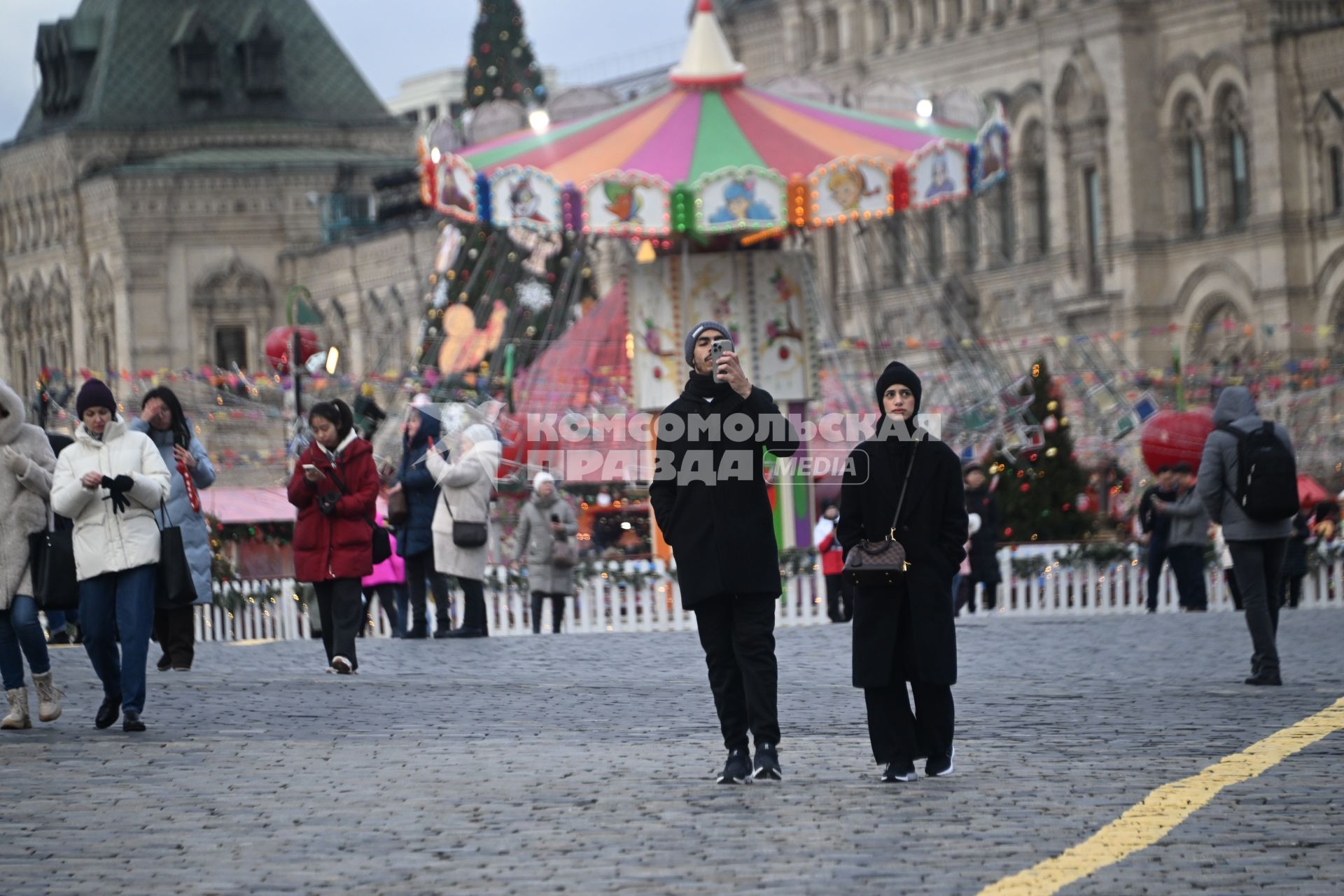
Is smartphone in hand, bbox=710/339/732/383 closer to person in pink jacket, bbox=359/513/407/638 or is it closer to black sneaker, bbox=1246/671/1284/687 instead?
black sneaker, bbox=1246/671/1284/687

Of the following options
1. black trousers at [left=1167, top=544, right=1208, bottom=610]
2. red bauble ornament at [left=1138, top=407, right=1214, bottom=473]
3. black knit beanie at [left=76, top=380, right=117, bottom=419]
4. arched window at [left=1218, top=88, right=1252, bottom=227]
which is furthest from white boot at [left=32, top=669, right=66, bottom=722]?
arched window at [left=1218, top=88, right=1252, bottom=227]

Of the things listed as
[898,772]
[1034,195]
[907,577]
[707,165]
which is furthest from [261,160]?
[898,772]

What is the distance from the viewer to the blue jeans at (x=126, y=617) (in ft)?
39.6

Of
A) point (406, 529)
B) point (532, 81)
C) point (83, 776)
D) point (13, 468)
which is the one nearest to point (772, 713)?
point (83, 776)

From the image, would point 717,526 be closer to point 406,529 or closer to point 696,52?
point 406,529

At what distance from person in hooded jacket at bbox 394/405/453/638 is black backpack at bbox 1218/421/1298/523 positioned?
6875 millimetres

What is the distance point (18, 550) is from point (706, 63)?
615 inches

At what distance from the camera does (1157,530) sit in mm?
23750

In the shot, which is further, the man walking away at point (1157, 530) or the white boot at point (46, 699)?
the man walking away at point (1157, 530)

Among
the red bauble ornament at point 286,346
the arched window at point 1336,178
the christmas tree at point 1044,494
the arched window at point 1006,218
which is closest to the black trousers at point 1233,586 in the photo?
the christmas tree at point 1044,494

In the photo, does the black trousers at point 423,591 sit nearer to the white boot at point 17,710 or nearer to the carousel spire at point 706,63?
the white boot at point 17,710

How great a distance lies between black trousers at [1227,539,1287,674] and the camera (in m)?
14.0

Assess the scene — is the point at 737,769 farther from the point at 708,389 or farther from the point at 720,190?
the point at 720,190

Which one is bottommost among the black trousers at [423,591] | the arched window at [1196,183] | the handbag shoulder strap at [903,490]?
the black trousers at [423,591]
